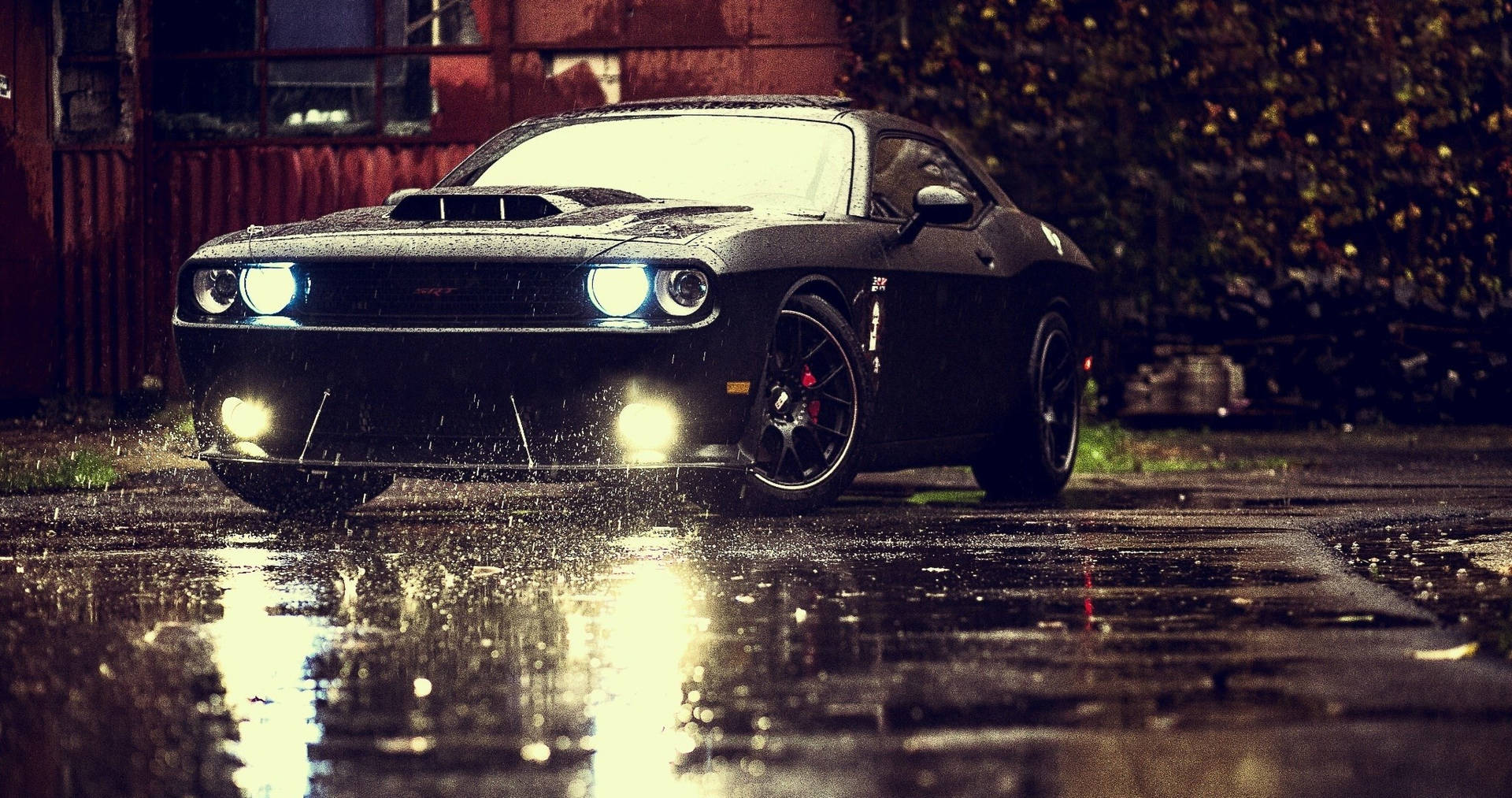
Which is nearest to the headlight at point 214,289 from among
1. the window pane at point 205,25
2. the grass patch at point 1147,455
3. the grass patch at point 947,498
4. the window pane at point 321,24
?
the grass patch at point 947,498

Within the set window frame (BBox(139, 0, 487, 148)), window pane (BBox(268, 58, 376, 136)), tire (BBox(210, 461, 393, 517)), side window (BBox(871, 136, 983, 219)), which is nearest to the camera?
tire (BBox(210, 461, 393, 517))

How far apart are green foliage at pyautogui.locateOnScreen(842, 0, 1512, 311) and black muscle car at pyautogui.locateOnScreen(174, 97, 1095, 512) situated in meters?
5.74

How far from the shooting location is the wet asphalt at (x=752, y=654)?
14.2ft

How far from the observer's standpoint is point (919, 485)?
35.8ft

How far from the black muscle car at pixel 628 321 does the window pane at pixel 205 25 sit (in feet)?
24.2

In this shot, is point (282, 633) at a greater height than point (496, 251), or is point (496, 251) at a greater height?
point (496, 251)

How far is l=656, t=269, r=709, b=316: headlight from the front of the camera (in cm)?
796

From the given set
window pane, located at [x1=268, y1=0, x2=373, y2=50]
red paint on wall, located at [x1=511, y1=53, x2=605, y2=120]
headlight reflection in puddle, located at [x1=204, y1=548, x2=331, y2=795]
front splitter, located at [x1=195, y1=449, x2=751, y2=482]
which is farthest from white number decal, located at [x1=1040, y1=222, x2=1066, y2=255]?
window pane, located at [x1=268, y1=0, x2=373, y2=50]

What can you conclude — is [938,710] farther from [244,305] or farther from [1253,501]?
[1253,501]

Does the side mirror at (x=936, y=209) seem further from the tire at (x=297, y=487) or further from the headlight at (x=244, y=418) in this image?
the headlight at (x=244, y=418)

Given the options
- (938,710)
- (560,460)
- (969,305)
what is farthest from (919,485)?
(938,710)

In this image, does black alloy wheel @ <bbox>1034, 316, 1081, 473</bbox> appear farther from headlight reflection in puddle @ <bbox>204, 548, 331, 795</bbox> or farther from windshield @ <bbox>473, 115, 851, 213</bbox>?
headlight reflection in puddle @ <bbox>204, 548, 331, 795</bbox>

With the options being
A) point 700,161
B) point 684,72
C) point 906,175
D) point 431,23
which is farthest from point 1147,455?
point 431,23

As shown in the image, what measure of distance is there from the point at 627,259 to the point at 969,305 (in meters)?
2.01
